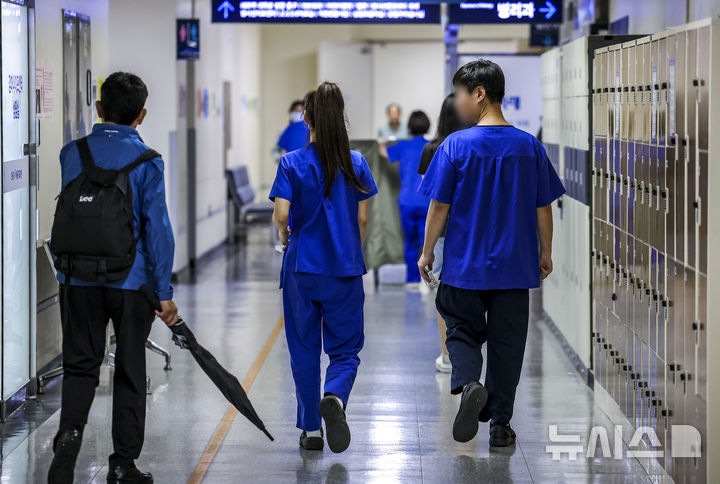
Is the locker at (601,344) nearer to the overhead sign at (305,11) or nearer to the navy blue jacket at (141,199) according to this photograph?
the navy blue jacket at (141,199)

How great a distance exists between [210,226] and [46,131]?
7.04 metres

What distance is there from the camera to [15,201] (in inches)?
222

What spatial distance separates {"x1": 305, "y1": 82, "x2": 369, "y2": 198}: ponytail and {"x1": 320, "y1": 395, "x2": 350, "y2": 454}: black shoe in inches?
34.1

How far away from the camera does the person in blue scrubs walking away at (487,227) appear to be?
183 inches

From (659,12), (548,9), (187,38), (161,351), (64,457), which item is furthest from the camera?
(187,38)

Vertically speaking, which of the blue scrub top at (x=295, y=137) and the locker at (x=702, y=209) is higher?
the blue scrub top at (x=295, y=137)

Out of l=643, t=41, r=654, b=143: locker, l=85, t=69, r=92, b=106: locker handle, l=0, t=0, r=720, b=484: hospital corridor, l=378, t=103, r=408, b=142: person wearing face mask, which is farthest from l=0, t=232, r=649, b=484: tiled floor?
l=378, t=103, r=408, b=142: person wearing face mask

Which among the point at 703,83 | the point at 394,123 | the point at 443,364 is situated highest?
the point at 394,123

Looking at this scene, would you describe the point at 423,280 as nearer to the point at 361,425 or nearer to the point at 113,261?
the point at 361,425

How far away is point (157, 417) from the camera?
551cm

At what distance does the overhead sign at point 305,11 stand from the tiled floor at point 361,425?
8.59 feet

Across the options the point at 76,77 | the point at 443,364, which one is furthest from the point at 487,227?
the point at 76,77

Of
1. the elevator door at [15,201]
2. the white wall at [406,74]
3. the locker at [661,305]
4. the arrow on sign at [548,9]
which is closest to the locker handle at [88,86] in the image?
the elevator door at [15,201]

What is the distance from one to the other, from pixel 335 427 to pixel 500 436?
80cm
